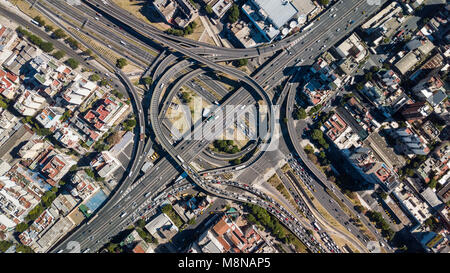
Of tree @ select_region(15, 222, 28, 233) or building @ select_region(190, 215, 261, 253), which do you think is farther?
tree @ select_region(15, 222, 28, 233)

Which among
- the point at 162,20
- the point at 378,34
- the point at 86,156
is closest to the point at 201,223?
the point at 86,156

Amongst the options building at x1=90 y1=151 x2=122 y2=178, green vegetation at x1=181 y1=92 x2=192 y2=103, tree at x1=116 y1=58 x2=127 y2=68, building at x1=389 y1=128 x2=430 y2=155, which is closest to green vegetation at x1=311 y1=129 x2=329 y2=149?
building at x1=389 y1=128 x2=430 y2=155

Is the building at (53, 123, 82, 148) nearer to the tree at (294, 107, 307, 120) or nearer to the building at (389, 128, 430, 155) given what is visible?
the tree at (294, 107, 307, 120)

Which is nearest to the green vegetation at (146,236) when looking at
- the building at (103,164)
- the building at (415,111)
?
→ the building at (103,164)

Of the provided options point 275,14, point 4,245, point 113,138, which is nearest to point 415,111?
point 275,14

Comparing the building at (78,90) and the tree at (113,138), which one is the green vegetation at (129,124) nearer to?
the tree at (113,138)

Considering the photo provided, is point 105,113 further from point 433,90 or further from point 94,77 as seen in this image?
point 433,90
